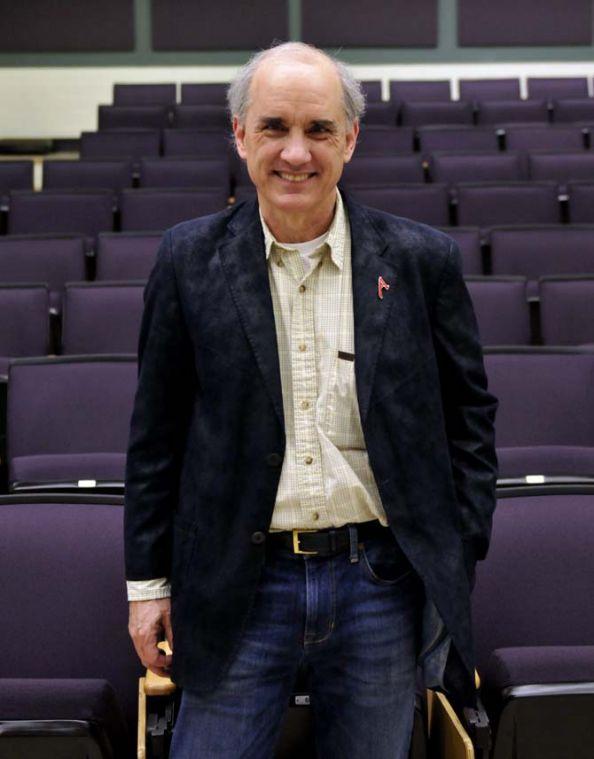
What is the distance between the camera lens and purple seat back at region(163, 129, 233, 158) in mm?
1543

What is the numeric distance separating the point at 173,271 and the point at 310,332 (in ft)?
0.14

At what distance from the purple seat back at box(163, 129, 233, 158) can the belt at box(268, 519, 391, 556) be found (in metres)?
1.29

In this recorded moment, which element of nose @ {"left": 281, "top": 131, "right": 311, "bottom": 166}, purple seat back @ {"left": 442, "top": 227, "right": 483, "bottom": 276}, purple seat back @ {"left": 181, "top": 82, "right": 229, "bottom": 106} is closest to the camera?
nose @ {"left": 281, "top": 131, "right": 311, "bottom": 166}

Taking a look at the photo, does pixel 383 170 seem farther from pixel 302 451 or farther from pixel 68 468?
pixel 302 451

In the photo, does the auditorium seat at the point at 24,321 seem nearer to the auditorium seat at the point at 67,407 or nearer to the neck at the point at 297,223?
the auditorium seat at the point at 67,407

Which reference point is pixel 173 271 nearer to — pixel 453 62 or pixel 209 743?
pixel 209 743

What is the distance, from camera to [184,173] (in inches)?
53.1

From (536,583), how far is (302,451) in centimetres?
19

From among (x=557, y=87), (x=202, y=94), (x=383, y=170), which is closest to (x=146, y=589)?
(x=383, y=170)

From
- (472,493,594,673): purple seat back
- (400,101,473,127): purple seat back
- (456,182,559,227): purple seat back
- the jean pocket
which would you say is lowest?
(472,493,594,673): purple seat back

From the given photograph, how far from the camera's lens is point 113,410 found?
648 mm

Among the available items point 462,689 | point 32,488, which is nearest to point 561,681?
point 462,689

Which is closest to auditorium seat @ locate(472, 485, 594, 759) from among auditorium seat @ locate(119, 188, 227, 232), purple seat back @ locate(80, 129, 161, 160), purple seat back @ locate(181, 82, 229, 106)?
auditorium seat @ locate(119, 188, 227, 232)

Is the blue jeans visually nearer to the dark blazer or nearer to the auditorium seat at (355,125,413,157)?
the dark blazer
